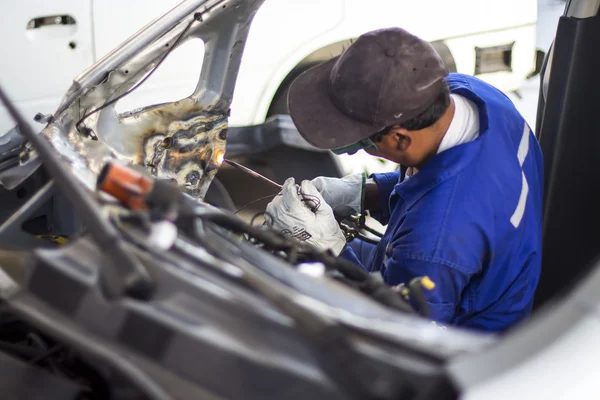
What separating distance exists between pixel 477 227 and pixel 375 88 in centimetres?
49

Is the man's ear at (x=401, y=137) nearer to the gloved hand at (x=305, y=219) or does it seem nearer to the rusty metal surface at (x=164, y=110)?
the gloved hand at (x=305, y=219)

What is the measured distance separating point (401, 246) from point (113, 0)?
181 centimetres

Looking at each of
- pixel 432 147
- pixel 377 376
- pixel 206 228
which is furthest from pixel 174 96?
pixel 377 376

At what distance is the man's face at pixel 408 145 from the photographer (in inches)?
70.9

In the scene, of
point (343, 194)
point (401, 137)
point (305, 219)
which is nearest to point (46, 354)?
point (305, 219)

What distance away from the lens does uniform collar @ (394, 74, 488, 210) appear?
1785mm

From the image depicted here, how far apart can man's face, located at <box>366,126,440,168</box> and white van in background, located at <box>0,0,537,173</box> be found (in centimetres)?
134

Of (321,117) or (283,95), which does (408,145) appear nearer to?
(321,117)

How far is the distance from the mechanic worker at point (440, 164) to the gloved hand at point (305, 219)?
0.01 m

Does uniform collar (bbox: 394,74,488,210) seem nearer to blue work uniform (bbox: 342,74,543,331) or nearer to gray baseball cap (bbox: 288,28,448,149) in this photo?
blue work uniform (bbox: 342,74,543,331)

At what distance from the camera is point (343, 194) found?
244 centimetres

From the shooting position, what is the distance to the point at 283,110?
320 cm

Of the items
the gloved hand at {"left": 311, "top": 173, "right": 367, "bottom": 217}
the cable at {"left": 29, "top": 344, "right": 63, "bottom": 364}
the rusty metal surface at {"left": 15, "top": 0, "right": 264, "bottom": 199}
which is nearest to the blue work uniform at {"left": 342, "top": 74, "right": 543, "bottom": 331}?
the gloved hand at {"left": 311, "top": 173, "right": 367, "bottom": 217}

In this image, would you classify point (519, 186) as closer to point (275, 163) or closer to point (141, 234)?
point (141, 234)
